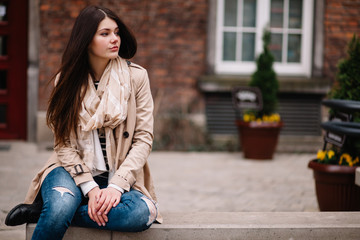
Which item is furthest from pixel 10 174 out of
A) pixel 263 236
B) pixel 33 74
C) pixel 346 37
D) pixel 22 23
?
pixel 346 37

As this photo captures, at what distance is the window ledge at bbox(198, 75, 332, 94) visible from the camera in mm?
7762

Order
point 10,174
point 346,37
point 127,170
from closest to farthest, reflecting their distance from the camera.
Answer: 1. point 127,170
2. point 10,174
3. point 346,37

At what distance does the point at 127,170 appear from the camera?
271 cm

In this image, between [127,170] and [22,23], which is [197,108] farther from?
[127,170]

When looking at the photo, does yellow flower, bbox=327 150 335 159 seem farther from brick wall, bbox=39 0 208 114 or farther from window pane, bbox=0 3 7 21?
window pane, bbox=0 3 7 21

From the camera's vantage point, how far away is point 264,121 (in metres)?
6.90

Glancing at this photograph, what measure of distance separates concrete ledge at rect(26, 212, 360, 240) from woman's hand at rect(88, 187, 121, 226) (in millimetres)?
171

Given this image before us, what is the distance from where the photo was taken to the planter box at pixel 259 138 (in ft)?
22.4

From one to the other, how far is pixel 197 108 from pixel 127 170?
207 inches

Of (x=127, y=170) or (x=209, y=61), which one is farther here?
(x=209, y=61)

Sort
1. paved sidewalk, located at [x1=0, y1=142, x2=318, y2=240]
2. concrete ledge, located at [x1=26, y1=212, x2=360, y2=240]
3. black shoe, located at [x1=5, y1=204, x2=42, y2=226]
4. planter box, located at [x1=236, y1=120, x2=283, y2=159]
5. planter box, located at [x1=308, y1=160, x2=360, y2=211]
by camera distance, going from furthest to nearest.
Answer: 1. planter box, located at [x1=236, y1=120, x2=283, y2=159]
2. paved sidewalk, located at [x1=0, y1=142, x2=318, y2=240]
3. planter box, located at [x1=308, y1=160, x2=360, y2=211]
4. concrete ledge, located at [x1=26, y1=212, x2=360, y2=240]
5. black shoe, located at [x1=5, y1=204, x2=42, y2=226]

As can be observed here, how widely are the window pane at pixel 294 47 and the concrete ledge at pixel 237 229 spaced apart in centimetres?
550

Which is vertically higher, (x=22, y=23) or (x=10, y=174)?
(x=22, y=23)

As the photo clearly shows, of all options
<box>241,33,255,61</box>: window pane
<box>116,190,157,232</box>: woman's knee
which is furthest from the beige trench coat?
<box>241,33,255,61</box>: window pane
